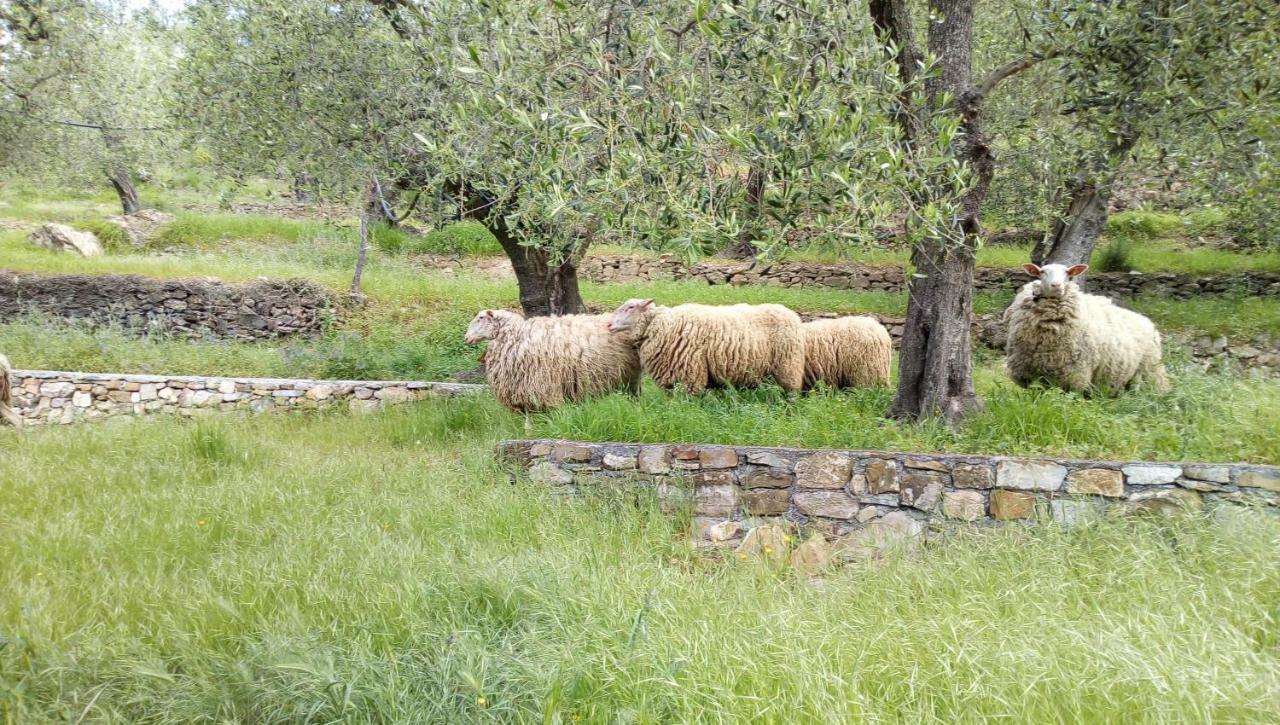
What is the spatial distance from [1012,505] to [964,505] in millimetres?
352

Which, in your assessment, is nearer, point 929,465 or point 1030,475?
point 1030,475

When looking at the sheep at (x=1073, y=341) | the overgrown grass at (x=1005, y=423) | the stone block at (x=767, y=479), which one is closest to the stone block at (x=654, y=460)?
the overgrown grass at (x=1005, y=423)

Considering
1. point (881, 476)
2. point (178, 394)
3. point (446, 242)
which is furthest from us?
point (446, 242)

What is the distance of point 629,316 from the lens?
29.5 feet

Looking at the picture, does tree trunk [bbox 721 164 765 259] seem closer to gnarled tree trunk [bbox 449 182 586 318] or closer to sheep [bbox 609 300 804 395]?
sheep [bbox 609 300 804 395]

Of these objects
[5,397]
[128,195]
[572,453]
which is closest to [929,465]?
[572,453]

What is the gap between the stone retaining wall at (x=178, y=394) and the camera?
11641mm

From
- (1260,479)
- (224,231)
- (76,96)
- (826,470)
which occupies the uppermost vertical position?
(76,96)

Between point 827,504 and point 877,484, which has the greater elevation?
point 877,484

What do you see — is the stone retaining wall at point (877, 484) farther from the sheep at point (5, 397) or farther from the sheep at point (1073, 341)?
the sheep at point (5, 397)

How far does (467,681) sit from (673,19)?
5.24m

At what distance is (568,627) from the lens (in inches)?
171

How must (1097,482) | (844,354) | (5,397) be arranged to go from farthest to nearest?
(5,397) → (844,354) → (1097,482)

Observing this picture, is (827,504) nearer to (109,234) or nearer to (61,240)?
(61,240)
